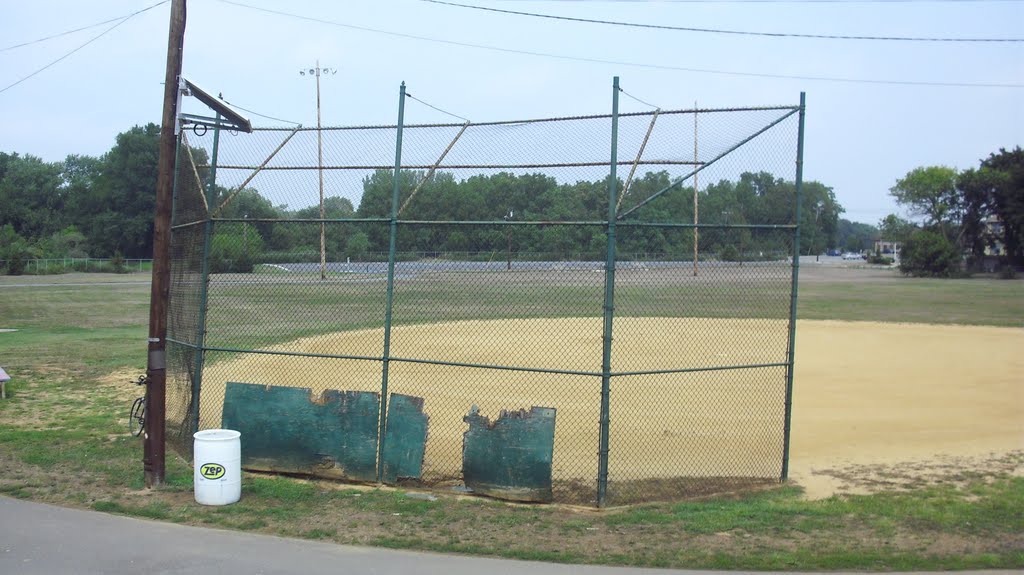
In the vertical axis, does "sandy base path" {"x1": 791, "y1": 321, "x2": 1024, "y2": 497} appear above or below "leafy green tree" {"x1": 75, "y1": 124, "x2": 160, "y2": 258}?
below

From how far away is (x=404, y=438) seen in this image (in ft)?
30.0

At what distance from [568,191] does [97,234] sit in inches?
3081

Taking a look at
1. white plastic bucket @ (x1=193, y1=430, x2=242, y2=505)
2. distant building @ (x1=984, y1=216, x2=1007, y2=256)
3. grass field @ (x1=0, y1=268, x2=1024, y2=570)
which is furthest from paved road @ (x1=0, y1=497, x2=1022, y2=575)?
distant building @ (x1=984, y1=216, x2=1007, y2=256)

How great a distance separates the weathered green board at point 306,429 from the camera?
924 cm

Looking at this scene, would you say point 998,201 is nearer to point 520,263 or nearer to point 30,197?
point 520,263

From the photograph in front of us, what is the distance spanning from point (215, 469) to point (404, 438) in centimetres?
201

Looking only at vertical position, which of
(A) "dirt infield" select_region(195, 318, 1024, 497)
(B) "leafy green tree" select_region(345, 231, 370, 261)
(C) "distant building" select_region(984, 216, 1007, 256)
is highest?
(C) "distant building" select_region(984, 216, 1007, 256)

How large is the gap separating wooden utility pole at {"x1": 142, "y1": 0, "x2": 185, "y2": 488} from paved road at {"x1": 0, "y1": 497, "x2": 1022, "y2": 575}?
136cm

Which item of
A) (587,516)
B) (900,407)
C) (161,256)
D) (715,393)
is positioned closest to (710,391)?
(715,393)

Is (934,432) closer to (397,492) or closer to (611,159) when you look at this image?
(611,159)

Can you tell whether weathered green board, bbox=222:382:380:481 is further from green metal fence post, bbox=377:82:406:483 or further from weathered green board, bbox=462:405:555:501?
weathered green board, bbox=462:405:555:501

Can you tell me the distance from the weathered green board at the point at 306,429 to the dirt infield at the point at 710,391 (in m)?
0.96

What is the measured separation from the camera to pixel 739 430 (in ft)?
41.2

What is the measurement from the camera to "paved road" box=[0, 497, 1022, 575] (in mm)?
6422
